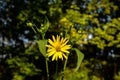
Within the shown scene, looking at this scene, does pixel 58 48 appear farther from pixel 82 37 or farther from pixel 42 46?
pixel 82 37

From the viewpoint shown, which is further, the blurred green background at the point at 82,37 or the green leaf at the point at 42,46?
the blurred green background at the point at 82,37

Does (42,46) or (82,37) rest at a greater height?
(42,46)

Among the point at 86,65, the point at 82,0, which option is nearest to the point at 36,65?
the point at 86,65

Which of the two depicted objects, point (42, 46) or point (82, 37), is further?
point (82, 37)

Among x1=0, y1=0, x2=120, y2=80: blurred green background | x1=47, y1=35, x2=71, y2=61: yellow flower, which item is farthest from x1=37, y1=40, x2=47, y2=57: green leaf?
x1=0, y1=0, x2=120, y2=80: blurred green background

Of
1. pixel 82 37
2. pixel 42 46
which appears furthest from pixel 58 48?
pixel 82 37

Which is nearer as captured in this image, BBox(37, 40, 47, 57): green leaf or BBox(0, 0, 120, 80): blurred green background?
BBox(37, 40, 47, 57): green leaf

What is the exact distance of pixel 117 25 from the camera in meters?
8.97

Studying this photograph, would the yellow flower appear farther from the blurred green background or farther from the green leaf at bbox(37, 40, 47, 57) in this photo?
the blurred green background

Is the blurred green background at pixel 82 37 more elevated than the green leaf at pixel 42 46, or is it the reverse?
the green leaf at pixel 42 46

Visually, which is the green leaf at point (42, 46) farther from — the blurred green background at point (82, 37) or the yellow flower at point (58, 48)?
the blurred green background at point (82, 37)

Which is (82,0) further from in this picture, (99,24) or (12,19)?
(12,19)

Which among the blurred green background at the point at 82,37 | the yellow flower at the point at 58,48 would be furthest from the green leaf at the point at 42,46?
the blurred green background at the point at 82,37

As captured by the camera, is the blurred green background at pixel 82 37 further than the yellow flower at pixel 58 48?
Yes
